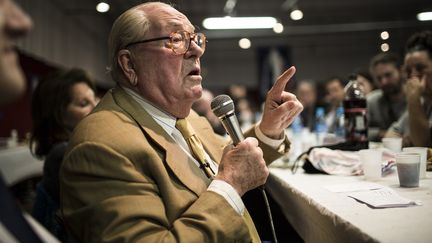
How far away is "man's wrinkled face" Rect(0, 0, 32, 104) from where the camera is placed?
649 mm

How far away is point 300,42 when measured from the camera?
553 inches

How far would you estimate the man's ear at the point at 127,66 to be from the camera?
4.81ft

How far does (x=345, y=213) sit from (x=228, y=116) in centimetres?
51

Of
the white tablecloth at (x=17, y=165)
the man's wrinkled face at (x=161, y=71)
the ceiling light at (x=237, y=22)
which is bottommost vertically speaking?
the white tablecloth at (x=17, y=165)

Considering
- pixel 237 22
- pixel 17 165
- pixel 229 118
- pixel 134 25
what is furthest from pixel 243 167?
pixel 237 22

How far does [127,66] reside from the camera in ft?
4.82

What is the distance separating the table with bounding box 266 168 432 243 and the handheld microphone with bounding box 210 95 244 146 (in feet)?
1.08

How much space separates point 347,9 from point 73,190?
10.3 m

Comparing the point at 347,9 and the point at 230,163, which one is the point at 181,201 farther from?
the point at 347,9

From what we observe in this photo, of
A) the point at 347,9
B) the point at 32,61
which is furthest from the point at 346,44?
the point at 32,61

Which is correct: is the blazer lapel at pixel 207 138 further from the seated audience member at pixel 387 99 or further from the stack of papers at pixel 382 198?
the seated audience member at pixel 387 99

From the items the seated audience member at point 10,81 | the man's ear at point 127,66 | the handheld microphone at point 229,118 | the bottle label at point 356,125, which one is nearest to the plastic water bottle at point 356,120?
the bottle label at point 356,125

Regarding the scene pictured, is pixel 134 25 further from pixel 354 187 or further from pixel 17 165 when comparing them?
pixel 17 165

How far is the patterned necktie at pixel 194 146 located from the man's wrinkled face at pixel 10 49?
811mm
